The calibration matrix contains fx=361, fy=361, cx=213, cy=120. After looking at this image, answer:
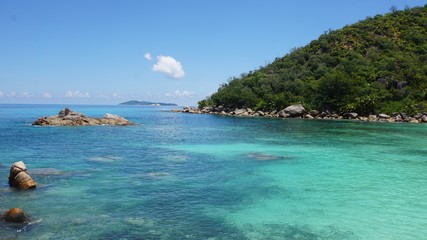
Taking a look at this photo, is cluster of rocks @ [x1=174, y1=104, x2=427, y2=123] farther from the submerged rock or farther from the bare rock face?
the bare rock face

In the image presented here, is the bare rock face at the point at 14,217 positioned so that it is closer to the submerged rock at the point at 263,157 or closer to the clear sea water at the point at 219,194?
the clear sea water at the point at 219,194

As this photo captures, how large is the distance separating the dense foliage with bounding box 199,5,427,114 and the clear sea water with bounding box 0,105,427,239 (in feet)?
184

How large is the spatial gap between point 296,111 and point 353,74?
22.0 meters

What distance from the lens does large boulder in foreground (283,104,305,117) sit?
91750 mm

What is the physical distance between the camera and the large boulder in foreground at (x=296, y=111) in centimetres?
9175

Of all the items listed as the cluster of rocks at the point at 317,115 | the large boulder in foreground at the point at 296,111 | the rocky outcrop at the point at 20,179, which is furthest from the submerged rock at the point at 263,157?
the large boulder in foreground at the point at 296,111

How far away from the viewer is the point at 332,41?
133875 millimetres

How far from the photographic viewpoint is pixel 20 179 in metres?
19.4

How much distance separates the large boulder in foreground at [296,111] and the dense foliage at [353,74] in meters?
4.74

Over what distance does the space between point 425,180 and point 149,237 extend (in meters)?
18.9

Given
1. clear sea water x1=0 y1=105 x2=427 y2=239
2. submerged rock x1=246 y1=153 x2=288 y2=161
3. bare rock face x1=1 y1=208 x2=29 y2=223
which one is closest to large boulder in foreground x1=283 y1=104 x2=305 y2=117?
clear sea water x1=0 y1=105 x2=427 y2=239

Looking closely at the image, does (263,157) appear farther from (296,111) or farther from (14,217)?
(296,111)

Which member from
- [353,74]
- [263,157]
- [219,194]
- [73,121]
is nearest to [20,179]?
[219,194]

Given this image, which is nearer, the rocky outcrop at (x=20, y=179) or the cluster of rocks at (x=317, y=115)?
the rocky outcrop at (x=20, y=179)
